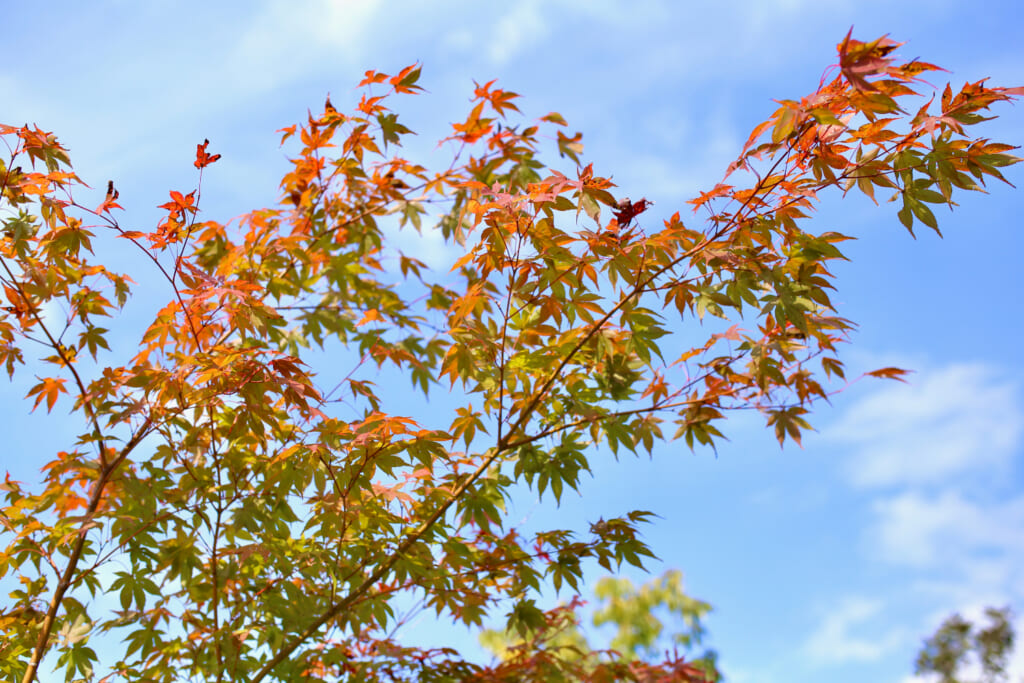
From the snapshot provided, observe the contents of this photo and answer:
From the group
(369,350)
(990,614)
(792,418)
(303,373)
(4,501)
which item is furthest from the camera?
(990,614)

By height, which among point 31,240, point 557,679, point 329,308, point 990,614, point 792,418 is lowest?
point 557,679

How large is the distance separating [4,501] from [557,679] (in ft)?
7.83

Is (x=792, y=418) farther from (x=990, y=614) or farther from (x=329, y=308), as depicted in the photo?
(x=990, y=614)

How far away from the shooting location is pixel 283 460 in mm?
2445

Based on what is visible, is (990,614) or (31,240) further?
(990,614)

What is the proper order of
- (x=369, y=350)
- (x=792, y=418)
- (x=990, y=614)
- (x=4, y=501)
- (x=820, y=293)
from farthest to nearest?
(x=990, y=614)
(x=369, y=350)
(x=4, y=501)
(x=792, y=418)
(x=820, y=293)

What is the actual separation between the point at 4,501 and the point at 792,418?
3.23 meters

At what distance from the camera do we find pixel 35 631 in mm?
2719

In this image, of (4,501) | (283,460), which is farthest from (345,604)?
(4,501)

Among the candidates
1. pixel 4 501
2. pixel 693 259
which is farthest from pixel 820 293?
pixel 4 501

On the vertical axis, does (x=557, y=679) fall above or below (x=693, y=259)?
below

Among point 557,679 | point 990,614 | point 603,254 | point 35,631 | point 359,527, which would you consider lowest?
point 557,679

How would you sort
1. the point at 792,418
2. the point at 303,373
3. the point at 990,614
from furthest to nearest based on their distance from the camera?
the point at 990,614
the point at 792,418
the point at 303,373

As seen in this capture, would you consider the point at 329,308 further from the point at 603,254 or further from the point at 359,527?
the point at 603,254
